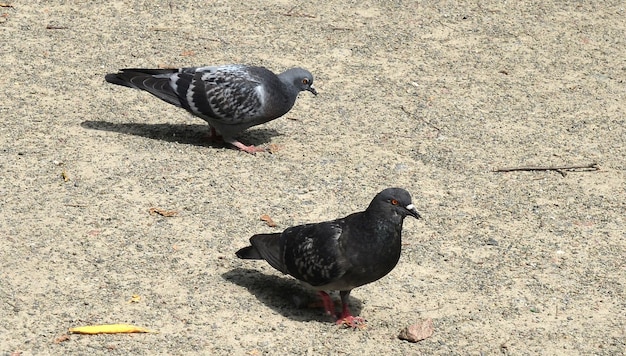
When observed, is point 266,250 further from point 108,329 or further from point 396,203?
point 108,329

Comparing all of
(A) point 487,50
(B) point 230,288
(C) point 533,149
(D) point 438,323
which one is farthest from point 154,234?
(A) point 487,50

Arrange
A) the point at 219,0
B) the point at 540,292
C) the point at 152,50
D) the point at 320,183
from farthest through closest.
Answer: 1. the point at 219,0
2. the point at 152,50
3. the point at 320,183
4. the point at 540,292

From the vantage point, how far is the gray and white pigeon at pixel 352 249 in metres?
5.59

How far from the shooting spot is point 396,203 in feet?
18.5

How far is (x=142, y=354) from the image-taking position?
5.30 metres

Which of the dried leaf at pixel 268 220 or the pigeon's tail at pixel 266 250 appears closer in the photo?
the pigeon's tail at pixel 266 250

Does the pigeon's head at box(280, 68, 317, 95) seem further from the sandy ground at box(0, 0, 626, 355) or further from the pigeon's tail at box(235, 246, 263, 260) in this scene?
the pigeon's tail at box(235, 246, 263, 260)

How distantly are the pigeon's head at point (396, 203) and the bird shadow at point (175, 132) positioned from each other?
288 centimetres

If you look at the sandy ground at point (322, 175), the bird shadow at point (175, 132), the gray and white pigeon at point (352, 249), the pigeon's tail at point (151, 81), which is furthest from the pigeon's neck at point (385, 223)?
the pigeon's tail at point (151, 81)

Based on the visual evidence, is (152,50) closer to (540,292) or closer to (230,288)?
(230,288)

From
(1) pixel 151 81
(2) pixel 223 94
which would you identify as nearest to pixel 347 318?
(2) pixel 223 94

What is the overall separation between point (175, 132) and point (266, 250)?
8.86ft

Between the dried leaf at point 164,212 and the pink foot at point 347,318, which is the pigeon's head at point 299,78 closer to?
the dried leaf at point 164,212

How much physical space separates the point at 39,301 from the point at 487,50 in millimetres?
5999
